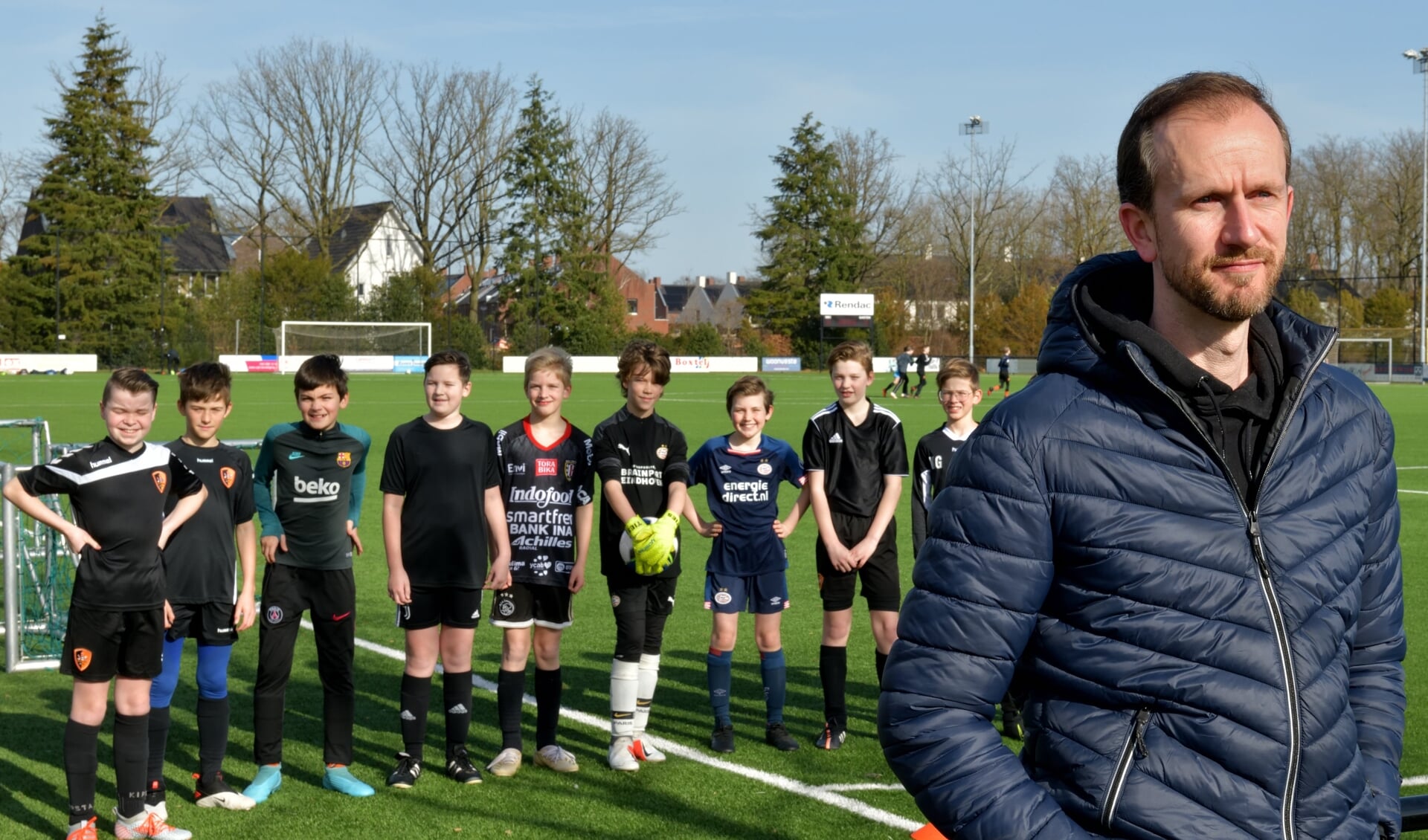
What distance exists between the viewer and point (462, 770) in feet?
19.2

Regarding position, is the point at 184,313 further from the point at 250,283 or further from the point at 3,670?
the point at 3,670

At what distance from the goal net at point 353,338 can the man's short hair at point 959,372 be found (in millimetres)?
49446

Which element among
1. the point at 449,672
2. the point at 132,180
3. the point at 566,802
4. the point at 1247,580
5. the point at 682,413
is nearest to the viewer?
the point at 1247,580

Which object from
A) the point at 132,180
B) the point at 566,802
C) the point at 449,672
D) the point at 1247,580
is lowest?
the point at 566,802

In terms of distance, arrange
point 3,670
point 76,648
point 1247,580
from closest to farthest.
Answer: point 1247,580 → point 76,648 → point 3,670

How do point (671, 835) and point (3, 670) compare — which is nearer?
point (671, 835)

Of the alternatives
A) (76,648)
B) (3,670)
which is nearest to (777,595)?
(76,648)

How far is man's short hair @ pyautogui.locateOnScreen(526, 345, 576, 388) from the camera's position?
20.3 ft

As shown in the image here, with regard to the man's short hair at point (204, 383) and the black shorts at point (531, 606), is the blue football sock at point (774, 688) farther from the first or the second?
the man's short hair at point (204, 383)

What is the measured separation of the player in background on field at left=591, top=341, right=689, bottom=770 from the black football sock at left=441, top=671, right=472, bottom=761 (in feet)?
2.17

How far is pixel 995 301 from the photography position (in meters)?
71.2

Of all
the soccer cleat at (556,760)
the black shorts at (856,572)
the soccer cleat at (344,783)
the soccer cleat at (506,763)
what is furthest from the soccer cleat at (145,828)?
the black shorts at (856,572)

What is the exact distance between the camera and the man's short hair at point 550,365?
244 inches

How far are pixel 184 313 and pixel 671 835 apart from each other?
53.7 metres
